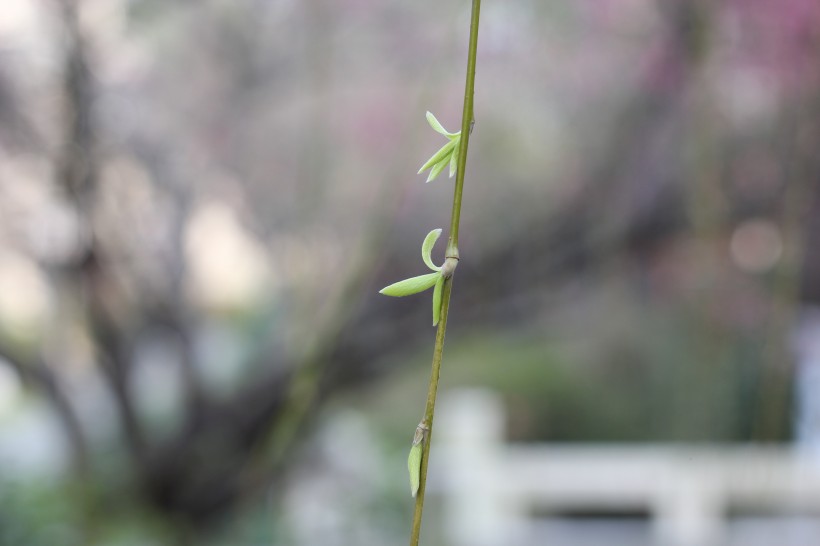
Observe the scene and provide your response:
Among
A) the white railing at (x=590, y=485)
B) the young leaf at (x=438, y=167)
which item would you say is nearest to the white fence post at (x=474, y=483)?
the white railing at (x=590, y=485)

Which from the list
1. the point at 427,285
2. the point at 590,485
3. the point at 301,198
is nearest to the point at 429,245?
the point at 427,285

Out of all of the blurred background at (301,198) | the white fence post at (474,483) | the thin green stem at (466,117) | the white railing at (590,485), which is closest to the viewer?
the thin green stem at (466,117)

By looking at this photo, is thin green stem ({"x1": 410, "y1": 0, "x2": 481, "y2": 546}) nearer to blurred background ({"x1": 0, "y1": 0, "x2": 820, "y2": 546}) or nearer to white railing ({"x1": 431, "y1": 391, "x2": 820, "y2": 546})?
blurred background ({"x1": 0, "y1": 0, "x2": 820, "y2": 546})

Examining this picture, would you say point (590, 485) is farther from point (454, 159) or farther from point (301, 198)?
point (454, 159)

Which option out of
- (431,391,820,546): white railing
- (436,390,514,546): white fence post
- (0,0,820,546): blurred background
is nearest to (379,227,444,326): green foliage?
(0,0,820,546): blurred background

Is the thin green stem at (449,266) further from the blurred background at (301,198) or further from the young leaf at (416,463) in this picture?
the blurred background at (301,198)

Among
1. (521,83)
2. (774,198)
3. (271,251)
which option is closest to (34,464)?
(271,251)

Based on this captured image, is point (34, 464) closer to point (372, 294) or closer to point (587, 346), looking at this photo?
point (372, 294)

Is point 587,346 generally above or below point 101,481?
above
